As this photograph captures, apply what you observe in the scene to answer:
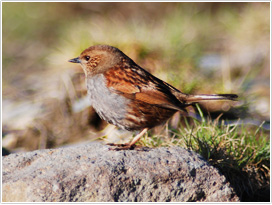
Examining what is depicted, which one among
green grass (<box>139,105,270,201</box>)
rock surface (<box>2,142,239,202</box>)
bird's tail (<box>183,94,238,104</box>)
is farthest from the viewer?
green grass (<box>139,105,270,201</box>)

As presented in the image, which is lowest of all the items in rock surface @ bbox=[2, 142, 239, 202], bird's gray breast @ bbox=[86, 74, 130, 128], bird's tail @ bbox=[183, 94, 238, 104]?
rock surface @ bbox=[2, 142, 239, 202]

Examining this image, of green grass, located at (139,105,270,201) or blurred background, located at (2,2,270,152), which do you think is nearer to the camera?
green grass, located at (139,105,270,201)

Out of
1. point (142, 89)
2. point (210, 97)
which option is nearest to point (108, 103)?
point (142, 89)

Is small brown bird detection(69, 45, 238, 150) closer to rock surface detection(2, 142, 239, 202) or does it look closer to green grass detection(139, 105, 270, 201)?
rock surface detection(2, 142, 239, 202)

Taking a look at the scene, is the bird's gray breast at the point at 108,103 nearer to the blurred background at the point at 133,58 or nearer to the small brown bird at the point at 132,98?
the small brown bird at the point at 132,98

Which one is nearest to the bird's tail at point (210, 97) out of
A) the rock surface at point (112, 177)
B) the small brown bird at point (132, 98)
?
the small brown bird at point (132, 98)

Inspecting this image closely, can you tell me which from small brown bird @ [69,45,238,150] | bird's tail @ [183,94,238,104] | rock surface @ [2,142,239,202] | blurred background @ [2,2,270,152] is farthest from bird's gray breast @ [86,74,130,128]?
blurred background @ [2,2,270,152]

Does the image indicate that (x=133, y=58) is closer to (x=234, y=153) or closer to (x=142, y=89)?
(x=142, y=89)
